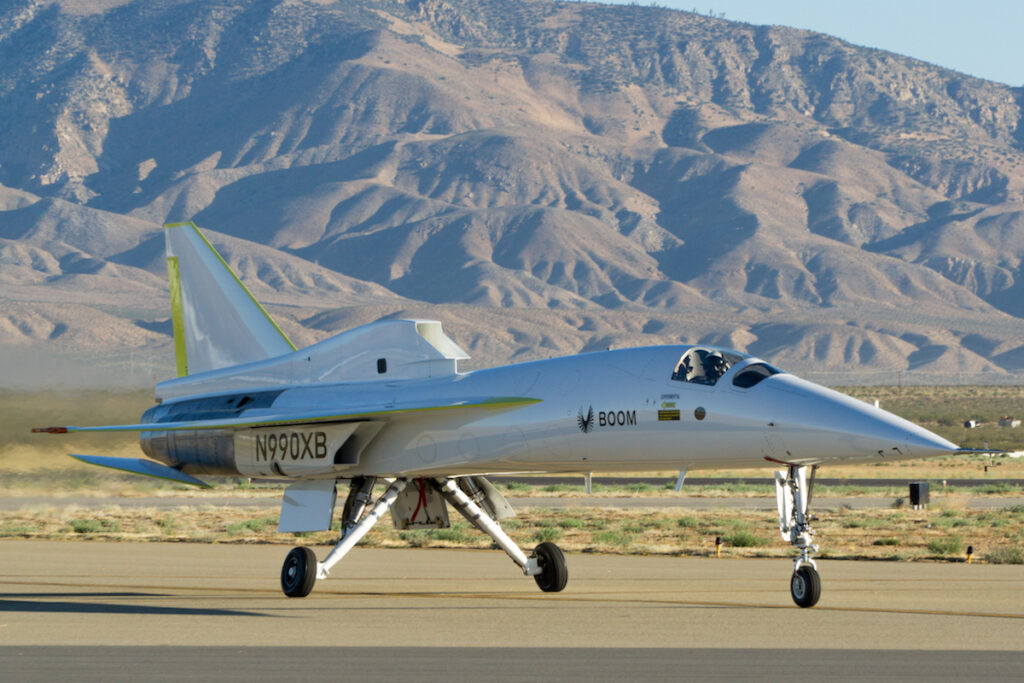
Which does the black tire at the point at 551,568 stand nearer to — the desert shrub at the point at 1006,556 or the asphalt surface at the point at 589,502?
the desert shrub at the point at 1006,556

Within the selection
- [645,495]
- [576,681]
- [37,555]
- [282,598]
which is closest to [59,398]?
[37,555]

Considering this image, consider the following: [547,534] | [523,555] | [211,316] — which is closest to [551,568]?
[523,555]

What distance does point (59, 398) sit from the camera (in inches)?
1210

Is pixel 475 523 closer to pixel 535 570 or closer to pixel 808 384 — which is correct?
pixel 535 570

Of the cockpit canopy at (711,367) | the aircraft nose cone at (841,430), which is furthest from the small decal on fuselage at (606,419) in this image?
the aircraft nose cone at (841,430)

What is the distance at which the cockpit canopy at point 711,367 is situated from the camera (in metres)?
17.7

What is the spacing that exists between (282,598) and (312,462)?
1.91 metres

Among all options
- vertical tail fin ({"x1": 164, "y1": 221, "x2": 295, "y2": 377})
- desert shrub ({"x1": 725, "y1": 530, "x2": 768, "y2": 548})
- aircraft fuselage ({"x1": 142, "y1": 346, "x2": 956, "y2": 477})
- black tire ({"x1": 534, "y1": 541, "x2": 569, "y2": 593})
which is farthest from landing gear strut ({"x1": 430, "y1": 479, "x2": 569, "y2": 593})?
desert shrub ({"x1": 725, "y1": 530, "x2": 768, "y2": 548})

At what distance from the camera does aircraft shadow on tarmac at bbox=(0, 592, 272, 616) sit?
61.5 ft

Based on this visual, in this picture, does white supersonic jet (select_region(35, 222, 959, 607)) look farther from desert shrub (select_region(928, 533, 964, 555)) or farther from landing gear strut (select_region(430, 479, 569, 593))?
desert shrub (select_region(928, 533, 964, 555))

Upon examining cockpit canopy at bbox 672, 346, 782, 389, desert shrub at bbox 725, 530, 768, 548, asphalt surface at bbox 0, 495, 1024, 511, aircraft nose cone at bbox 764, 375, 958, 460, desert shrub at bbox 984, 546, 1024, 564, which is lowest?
desert shrub at bbox 984, 546, 1024, 564

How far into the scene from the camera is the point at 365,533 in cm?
2038

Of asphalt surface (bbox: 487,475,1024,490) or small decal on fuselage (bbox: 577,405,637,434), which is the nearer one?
small decal on fuselage (bbox: 577,405,637,434)

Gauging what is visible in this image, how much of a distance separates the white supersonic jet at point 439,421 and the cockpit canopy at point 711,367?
0.07ft
